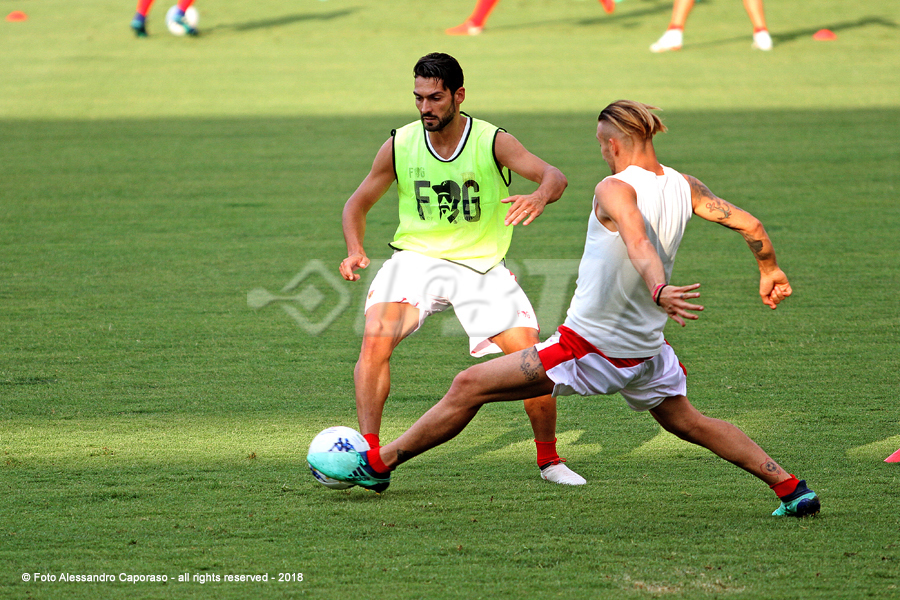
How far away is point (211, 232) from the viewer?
9789 mm

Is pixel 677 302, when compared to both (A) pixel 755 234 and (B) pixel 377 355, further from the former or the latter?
(B) pixel 377 355

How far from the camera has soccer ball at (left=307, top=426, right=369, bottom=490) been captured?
14.2 feet

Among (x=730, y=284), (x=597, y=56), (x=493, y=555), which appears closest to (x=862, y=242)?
(x=730, y=284)

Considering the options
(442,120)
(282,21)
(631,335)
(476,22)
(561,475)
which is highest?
(442,120)

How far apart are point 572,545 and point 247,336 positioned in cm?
365

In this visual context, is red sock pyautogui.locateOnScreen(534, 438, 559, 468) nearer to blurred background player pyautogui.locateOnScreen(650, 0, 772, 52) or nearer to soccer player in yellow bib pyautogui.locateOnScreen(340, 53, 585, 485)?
soccer player in yellow bib pyautogui.locateOnScreen(340, 53, 585, 485)

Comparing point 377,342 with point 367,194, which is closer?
point 377,342

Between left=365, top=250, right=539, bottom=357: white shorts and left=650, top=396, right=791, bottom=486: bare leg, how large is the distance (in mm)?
918

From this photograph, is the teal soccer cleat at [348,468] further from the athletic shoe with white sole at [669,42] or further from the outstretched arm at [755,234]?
the athletic shoe with white sole at [669,42]

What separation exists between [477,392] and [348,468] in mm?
653

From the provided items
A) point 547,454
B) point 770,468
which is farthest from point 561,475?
point 770,468

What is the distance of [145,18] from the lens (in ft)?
67.9

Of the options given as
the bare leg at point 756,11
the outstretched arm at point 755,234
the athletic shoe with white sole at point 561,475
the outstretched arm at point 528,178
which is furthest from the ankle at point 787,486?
the bare leg at point 756,11

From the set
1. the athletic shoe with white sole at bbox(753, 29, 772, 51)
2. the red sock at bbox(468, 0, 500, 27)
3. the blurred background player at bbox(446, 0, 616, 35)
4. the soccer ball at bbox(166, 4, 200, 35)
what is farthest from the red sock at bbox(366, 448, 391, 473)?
the soccer ball at bbox(166, 4, 200, 35)
